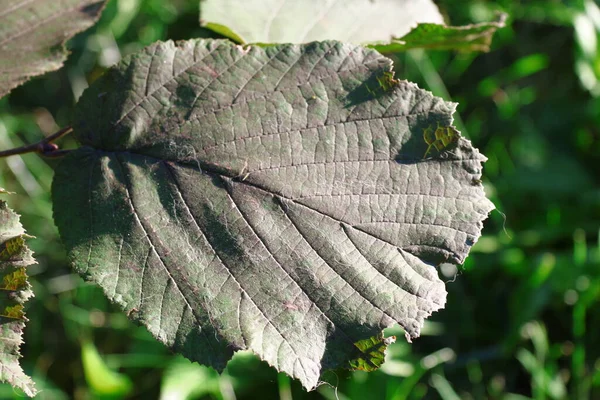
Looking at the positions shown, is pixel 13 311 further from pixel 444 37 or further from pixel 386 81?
pixel 444 37

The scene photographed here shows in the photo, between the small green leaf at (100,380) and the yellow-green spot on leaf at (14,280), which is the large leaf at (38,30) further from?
the small green leaf at (100,380)

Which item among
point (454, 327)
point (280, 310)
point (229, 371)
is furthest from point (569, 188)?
point (280, 310)

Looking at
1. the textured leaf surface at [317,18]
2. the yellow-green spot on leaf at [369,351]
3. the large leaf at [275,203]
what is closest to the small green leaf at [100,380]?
the large leaf at [275,203]

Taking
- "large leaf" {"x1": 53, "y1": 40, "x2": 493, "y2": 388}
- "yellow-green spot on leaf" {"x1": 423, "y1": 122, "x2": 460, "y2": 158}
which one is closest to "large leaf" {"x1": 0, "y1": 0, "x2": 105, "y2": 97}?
"large leaf" {"x1": 53, "y1": 40, "x2": 493, "y2": 388}

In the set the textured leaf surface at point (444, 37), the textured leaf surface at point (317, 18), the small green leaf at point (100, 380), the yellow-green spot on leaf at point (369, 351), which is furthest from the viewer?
the small green leaf at point (100, 380)

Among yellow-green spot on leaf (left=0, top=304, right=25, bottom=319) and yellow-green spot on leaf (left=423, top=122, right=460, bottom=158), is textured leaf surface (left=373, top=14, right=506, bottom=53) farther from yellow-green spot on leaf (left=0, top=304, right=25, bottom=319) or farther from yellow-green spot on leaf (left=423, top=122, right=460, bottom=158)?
yellow-green spot on leaf (left=0, top=304, right=25, bottom=319)

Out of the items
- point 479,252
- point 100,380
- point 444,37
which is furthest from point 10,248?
point 479,252
